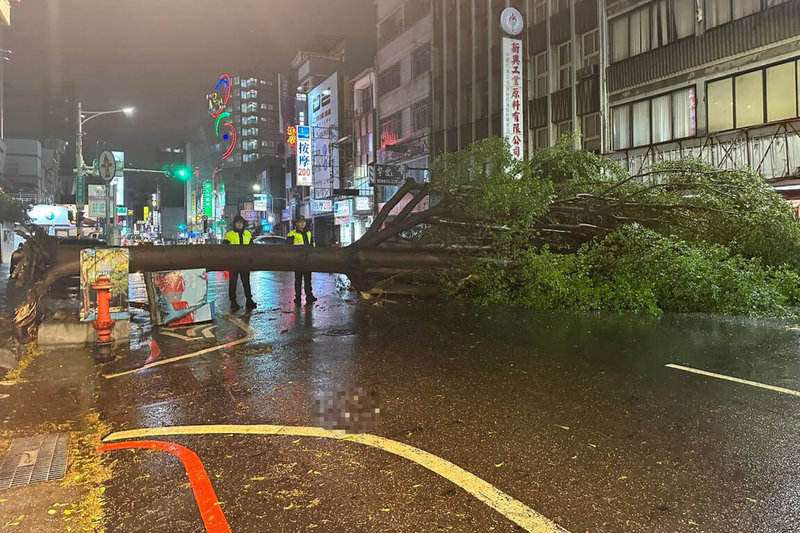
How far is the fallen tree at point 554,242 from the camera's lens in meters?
10.3

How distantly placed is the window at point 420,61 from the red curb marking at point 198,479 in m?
34.3

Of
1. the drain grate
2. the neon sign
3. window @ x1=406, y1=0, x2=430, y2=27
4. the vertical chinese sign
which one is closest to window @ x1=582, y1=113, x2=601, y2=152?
the vertical chinese sign

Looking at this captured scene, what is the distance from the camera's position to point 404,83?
125 ft

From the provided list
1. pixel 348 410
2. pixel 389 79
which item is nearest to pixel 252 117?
pixel 389 79

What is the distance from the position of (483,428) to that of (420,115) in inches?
1335

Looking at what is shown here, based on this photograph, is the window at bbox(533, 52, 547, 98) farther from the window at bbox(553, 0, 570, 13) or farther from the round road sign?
the round road sign

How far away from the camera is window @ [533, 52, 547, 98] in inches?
1024

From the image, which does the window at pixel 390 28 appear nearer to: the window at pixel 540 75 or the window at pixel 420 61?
the window at pixel 420 61

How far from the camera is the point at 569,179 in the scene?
13.0 metres

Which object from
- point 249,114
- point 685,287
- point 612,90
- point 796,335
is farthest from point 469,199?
point 249,114

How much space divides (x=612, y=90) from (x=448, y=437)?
22.2m

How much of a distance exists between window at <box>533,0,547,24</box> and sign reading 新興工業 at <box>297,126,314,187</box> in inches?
981

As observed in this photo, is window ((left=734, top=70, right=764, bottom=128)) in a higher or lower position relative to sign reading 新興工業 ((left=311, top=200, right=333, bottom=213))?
lower

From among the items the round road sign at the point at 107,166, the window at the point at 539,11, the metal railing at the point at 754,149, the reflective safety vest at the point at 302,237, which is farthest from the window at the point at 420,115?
the reflective safety vest at the point at 302,237
